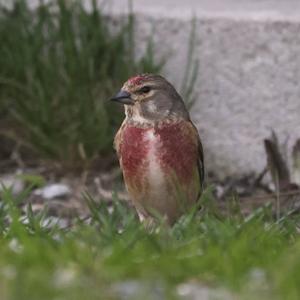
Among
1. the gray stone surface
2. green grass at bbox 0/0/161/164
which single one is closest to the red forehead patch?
the gray stone surface

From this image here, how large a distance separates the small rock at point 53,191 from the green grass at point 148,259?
2778 millimetres

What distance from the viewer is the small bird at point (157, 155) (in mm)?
6094

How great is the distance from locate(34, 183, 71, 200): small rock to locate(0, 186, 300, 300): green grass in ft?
9.11

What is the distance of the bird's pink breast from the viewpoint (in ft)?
20.0

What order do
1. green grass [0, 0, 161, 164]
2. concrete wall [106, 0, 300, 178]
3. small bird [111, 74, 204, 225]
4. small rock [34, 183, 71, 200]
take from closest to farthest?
small bird [111, 74, 204, 225]
concrete wall [106, 0, 300, 178]
small rock [34, 183, 71, 200]
green grass [0, 0, 161, 164]

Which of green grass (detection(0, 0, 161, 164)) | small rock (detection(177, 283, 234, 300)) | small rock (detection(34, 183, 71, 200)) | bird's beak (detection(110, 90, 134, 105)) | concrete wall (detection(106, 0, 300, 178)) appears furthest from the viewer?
green grass (detection(0, 0, 161, 164))

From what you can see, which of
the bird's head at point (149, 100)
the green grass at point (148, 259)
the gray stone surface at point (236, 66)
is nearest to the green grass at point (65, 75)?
the gray stone surface at point (236, 66)

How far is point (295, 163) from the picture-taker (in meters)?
7.29

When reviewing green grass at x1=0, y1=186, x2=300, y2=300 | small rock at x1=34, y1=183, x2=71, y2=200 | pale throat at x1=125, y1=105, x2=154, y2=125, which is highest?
green grass at x1=0, y1=186, x2=300, y2=300

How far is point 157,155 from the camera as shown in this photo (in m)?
6.11

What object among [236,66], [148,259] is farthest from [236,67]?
[148,259]

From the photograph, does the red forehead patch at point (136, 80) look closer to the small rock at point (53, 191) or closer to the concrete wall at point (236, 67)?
the concrete wall at point (236, 67)

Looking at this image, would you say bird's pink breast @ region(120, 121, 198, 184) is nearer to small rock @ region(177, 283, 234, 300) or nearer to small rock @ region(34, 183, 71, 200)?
small rock @ region(34, 183, 71, 200)

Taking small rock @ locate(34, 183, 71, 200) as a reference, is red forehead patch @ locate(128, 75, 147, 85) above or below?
above
